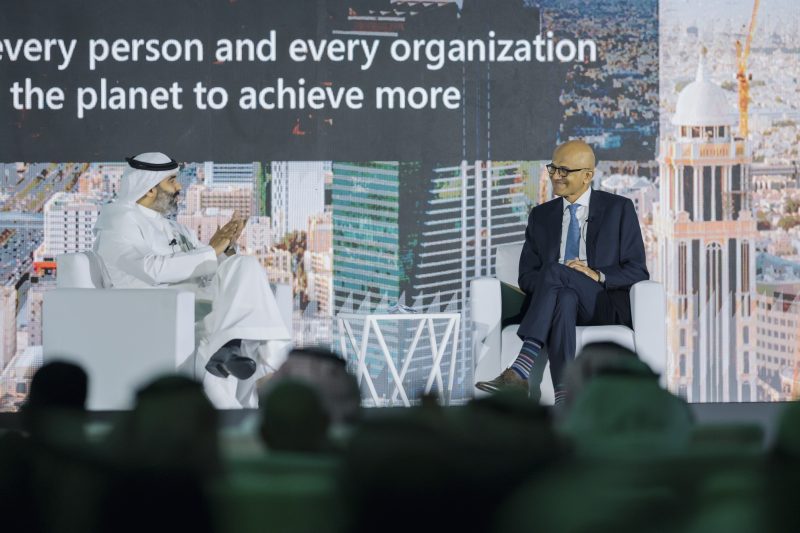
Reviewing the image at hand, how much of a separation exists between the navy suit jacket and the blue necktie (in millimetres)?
49

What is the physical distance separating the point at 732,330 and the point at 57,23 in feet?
13.3

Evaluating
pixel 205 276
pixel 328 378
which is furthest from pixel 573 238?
pixel 328 378

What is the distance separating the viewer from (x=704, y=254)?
6.35m

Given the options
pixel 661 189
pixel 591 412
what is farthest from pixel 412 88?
pixel 591 412

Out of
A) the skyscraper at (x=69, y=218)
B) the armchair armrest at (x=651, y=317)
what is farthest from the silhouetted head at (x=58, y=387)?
the skyscraper at (x=69, y=218)

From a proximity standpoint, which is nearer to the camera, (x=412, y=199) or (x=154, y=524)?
(x=154, y=524)

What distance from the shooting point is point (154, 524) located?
75cm

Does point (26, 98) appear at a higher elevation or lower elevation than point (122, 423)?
higher

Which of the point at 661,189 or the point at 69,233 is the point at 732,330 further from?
the point at 69,233

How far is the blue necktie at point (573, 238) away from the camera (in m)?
5.20

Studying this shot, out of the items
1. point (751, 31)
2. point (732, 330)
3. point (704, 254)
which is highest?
point (751, 31)

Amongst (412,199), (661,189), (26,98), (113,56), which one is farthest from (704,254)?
(26,98)

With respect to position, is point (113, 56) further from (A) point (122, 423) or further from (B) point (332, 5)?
(A) point (122, 423)

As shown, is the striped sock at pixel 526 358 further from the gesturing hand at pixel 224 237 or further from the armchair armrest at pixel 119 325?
the gesturing hand at pixel 224 237
